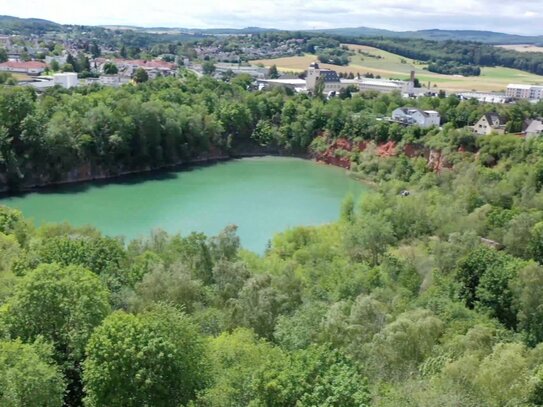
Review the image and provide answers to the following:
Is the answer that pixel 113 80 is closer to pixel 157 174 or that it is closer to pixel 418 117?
pixel 157 174

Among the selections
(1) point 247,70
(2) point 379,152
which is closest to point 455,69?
(1) point 247,70

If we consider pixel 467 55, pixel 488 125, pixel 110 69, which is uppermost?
pixel 467 55

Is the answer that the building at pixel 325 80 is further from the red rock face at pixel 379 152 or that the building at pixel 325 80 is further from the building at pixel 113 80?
the red rock face at pixel 379 152

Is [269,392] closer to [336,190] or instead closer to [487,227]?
[487,227]

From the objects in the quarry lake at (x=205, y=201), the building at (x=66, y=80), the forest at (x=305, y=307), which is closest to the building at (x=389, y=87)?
the quarry lake at (x=205, y=201)

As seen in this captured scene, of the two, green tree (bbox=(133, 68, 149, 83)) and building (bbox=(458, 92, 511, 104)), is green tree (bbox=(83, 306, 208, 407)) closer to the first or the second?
green tree (bbox=(133, 68, 149, 83))

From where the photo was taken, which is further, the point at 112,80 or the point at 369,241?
the point at 112,80
